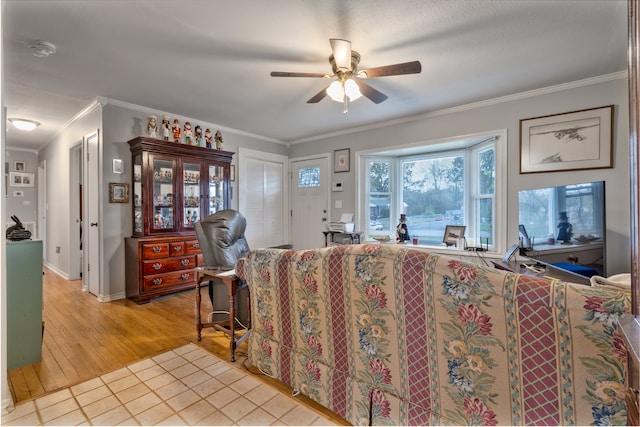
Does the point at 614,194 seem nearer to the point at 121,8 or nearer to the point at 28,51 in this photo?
the point at 121,8

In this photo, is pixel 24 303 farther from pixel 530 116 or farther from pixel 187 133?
pixel 530 116

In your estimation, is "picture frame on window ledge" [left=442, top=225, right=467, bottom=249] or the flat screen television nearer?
the flat screen television

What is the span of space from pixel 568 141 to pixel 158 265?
475cm

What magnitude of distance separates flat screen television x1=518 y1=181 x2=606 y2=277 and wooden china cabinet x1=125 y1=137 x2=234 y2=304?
386cm

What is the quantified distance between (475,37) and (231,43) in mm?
1883

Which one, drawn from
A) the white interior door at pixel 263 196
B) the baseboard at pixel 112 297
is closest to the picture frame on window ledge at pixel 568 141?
the white interior door at pixel 263 196

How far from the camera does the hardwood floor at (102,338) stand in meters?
1.85

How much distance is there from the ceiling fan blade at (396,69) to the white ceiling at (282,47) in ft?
0.92

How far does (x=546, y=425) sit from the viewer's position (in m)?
0.99

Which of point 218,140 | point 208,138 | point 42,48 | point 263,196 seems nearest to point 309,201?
point 263,196

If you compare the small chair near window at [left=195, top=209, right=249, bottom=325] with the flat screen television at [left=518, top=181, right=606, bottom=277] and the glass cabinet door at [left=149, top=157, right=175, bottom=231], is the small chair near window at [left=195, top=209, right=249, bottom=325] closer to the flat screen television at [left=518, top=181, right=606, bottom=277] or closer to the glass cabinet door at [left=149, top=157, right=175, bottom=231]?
the glass cabinet door at [left=149, top=157, right=175, bottom=231]

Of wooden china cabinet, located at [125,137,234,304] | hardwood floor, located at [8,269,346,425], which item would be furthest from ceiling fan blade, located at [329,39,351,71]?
wooden china cabinet, located at [125,137,234,304]

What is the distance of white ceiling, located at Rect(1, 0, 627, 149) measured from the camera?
1842mm

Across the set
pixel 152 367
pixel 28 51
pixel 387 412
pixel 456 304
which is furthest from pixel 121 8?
pixel 387 412
